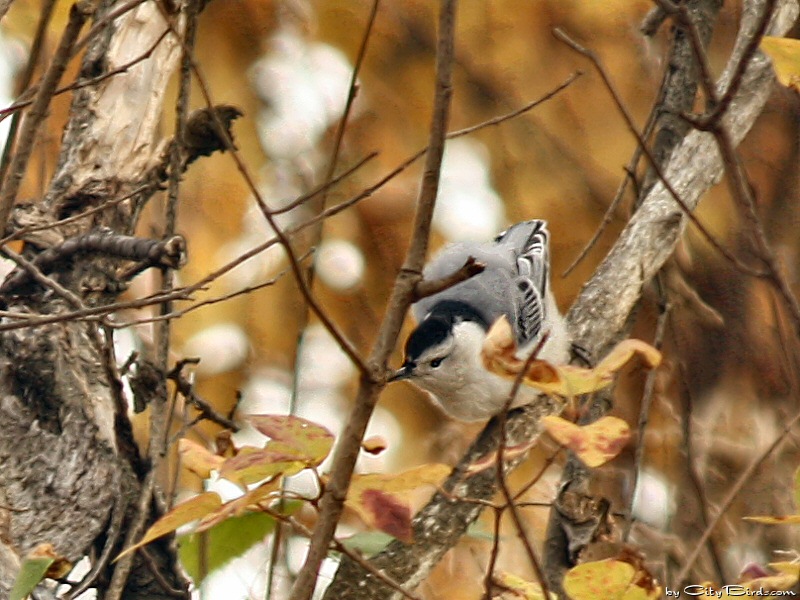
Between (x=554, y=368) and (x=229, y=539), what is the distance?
64 cm

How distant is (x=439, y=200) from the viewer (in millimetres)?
3020

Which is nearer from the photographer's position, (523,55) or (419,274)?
(419,274)

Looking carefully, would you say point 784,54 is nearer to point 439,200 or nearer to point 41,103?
point 41,103

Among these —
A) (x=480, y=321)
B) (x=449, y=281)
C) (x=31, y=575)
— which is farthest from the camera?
(x=480, y=321)

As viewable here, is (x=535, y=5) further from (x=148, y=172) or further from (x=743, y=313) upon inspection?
(x=148, y=172)

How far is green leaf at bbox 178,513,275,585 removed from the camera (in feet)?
4.52

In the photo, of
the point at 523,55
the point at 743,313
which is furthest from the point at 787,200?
the point at 523,55

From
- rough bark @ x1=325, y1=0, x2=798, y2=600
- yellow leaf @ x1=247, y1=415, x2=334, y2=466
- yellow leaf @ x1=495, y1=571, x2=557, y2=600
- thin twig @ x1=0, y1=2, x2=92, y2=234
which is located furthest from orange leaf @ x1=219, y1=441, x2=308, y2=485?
rough bark @ x1=325, y1=0, x2=798, y2=600

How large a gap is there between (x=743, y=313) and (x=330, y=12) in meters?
1.59

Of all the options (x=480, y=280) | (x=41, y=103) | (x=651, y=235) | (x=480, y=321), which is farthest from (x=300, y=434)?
(x=480, y=280)

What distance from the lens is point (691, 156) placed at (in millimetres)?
2209

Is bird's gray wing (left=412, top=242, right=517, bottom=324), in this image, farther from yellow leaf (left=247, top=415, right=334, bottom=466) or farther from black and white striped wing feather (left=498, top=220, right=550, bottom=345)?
yellow leaf (left=247, top=415, right=334, bottom=466)

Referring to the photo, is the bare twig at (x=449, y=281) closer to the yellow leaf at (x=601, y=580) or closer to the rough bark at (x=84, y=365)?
the yellow leaf at (x=601, y=580)

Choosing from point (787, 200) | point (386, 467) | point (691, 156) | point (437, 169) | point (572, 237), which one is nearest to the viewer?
point (437, 169)
